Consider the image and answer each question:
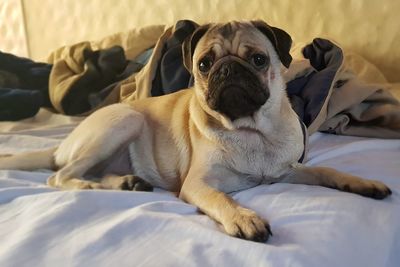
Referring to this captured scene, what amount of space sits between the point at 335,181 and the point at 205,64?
0.45 m

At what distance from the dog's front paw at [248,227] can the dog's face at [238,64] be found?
33 centimetres

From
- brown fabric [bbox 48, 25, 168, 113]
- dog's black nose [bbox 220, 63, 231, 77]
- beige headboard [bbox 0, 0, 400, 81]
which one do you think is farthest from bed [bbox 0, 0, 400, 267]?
brown fabric [bbox 48, 25, 168, 113]

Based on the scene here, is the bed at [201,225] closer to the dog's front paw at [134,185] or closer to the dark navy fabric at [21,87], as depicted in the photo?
the dog's front paw at [134,185]

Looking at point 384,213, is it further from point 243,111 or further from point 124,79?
point 124,79

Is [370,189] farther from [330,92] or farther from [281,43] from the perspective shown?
[330,92]

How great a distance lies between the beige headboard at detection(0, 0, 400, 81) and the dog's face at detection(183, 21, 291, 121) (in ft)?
2.67

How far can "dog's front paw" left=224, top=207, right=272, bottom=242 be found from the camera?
0.87 m

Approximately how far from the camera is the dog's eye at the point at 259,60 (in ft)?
3.96

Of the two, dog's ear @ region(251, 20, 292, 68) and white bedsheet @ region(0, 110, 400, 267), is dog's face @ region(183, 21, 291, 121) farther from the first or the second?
white bedsheet @ region(0, 110, 400, 267)

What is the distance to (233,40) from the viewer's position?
1.23m

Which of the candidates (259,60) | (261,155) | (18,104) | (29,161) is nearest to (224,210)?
(261,155)

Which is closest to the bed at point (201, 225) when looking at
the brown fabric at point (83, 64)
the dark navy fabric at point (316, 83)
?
the dark navy fabric at point (316, 83)

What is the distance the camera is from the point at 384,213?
0.96 meters

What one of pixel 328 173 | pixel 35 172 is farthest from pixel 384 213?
pixel 35 172
